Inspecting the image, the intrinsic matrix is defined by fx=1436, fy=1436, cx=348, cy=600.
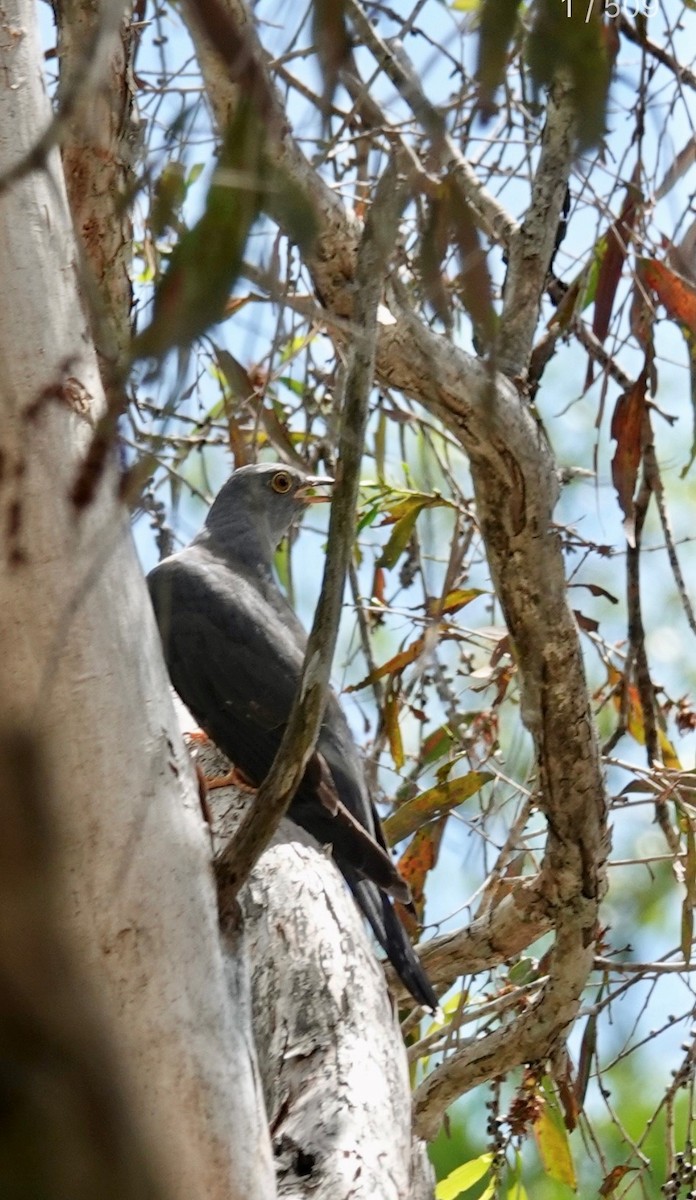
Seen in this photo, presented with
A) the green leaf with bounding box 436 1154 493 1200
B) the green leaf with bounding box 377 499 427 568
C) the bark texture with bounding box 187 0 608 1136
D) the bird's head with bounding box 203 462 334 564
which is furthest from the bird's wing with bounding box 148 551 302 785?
the bark texture with bounding box 187 0 608 1136

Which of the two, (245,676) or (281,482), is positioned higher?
(281,482)

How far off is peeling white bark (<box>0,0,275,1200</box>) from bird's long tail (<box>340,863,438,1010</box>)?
4.78ft

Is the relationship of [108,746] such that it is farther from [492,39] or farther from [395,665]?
[395,665]

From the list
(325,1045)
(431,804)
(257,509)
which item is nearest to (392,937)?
(431,804)

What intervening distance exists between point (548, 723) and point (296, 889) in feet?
2.24

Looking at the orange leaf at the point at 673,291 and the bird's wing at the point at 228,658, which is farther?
the bird's wing at the point at 228,658

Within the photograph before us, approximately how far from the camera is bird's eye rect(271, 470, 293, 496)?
502 centimetres

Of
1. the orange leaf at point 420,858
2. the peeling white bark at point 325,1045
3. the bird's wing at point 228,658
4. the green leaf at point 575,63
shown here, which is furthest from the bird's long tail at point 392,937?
the green leaf at point 575,63

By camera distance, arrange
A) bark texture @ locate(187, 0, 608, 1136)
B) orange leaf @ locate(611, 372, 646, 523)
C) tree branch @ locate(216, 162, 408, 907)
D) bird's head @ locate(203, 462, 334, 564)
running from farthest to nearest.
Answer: bird's head @ locate(203, 462, 334, 564)
orange leaf @ locate(611, 372, 646, 523)
bark texture @ locate(187, 0, 608, 1136)
tree branch @ locate(216, 162, 408, 907)

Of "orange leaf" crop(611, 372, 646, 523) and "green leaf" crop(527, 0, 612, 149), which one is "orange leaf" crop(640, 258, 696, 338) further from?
"green leaf" crop(527, 0, 612, 149)

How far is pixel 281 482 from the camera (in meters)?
5.12

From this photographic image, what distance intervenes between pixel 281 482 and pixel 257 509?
13 centimetres

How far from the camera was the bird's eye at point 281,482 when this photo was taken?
16.5ft

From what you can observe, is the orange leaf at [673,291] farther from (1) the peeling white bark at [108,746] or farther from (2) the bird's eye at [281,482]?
(2) the bird's eye at [281,482]
